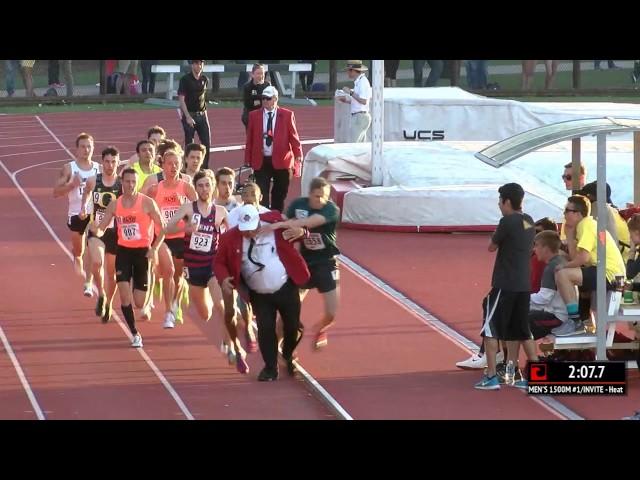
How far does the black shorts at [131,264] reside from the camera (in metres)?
14.1

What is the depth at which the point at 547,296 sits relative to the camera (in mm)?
13039

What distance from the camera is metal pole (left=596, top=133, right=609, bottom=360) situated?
41.5 ft

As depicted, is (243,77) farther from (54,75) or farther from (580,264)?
(580,264)

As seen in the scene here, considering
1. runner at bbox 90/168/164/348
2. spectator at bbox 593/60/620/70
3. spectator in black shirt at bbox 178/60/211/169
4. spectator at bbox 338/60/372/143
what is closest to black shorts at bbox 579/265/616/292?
runner at bbox 90/168/164/348

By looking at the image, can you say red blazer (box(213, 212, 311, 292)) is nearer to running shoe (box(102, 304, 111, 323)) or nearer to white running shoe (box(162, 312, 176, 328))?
white running shoe (box(162, 312, 176, 328))

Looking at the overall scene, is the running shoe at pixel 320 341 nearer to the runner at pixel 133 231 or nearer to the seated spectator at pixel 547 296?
the runner at pixel 133 231

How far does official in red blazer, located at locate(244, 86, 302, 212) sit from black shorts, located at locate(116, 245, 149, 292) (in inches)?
213

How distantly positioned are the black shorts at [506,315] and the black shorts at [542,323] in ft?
1.66

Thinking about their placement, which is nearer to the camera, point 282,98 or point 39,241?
point 39,241

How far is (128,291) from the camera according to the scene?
14055mm
